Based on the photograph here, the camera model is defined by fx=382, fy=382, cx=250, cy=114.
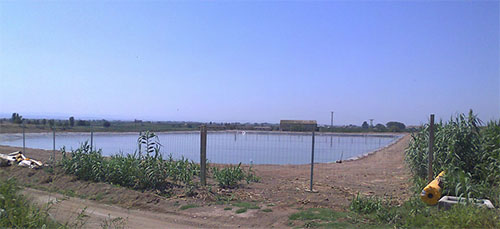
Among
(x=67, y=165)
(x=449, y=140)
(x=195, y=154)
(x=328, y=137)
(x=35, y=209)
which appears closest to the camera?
(x=35, y=209)

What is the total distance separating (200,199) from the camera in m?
9.28

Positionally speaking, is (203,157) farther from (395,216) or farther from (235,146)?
(395,216)

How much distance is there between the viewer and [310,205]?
8484 millimetres

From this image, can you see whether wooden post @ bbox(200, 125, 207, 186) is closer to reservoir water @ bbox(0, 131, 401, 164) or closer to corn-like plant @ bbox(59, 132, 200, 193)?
corn-like plant @ bbox(59, 132, 200, 193)

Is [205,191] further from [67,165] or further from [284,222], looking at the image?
[67,165]

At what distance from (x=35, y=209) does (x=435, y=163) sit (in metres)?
8.94

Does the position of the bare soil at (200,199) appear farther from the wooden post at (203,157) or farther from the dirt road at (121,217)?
the wooden post at (203,157)

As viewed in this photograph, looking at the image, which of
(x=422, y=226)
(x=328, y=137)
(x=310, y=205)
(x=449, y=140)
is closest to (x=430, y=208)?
(x=422, y=226)

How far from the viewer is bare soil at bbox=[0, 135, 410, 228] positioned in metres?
7.81

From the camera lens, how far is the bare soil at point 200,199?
7.81m

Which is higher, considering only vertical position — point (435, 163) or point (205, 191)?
point (435, 163)

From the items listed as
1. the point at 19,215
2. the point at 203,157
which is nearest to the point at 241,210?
the point at 203,157

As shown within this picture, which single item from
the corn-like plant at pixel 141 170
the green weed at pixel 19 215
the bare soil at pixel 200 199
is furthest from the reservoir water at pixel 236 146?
the green weed at pixel 19 215

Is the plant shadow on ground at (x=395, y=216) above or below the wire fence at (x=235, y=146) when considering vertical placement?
below
